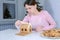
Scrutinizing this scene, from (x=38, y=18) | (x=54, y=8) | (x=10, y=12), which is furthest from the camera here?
(x=10, y=12)

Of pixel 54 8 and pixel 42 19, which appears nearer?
pixel 42 19

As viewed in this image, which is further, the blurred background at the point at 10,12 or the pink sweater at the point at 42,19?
the blurred background at the point at 10,12

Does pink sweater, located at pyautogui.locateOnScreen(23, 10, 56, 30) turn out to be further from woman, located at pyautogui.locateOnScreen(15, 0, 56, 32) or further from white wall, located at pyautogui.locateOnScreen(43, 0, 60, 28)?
white wall, located at pyautogui.locateOnScreen(43, 0, 60, 28)

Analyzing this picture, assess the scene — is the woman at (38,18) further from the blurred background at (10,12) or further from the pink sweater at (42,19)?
the blurred background at (10,12)

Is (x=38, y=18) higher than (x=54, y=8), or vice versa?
(x=54, y=8)

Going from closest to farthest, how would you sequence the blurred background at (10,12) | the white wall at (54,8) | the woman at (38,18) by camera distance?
the woman at (38,18)
the white wall at (54,8)
the blurred background at (10,12)

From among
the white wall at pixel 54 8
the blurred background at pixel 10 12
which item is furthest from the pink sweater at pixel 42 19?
the blurred background at pixel 10 12

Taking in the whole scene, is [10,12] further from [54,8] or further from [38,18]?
[38,18]

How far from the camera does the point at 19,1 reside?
2754 mm

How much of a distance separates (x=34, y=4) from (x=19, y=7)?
43.2 inches

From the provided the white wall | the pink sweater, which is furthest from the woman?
the white wall

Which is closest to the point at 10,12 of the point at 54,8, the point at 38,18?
the point at 54,8

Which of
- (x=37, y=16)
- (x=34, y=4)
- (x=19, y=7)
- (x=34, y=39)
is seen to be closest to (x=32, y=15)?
(x=37, y=16)

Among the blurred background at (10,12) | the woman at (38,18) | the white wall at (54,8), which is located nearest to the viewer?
the woman at (38,18)
